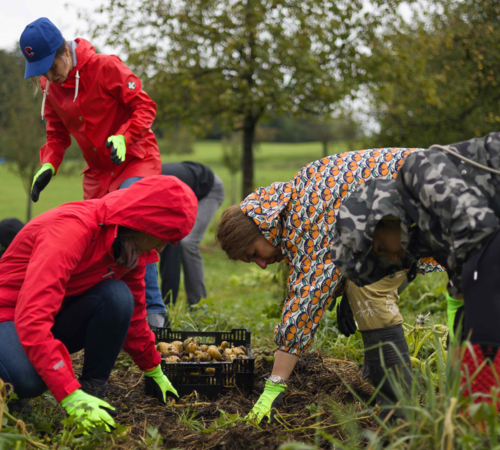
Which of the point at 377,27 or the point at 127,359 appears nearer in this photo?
the point at 127,359

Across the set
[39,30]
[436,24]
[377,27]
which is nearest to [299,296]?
[39,30]

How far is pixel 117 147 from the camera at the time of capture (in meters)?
3.11

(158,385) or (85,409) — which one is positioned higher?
(85,409)

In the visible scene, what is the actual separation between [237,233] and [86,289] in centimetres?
72

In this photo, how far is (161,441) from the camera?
2066 mm

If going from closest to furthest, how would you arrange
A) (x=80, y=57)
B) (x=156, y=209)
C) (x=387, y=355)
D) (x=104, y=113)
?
(x=156, y=209) < (x=387, y=355) < (x=80, y=57) < (x=104, y=113)

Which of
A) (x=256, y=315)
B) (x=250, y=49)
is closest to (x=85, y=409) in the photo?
(x=256, y=315)

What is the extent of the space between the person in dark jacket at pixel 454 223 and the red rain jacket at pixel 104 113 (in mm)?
1937

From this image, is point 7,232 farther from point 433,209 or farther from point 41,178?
point 433,209

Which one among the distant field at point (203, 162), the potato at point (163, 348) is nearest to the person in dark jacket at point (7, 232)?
the potato at point (163, 348)

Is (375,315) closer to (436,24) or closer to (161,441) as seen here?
(161,441)

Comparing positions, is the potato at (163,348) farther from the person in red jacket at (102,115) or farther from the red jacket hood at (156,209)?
the red jacket hood at (156,209)

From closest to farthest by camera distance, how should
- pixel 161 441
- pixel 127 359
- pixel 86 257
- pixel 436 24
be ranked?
pixel 161 441
pixel 86 257
pixel 127 359
pixel 436 24

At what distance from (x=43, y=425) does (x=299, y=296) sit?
3.77 feet
